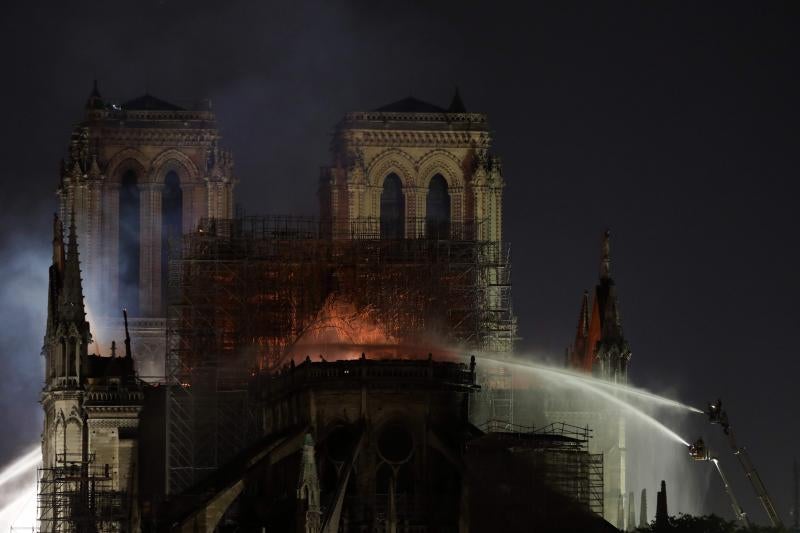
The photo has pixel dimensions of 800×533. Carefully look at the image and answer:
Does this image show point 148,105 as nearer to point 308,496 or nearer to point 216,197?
point 216,197

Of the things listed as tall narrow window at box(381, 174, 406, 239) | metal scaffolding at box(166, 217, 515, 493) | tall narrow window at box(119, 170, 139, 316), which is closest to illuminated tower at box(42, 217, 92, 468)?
metal scaffolding at box(166, 217, 515, 493)

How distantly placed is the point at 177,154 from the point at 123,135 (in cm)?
235

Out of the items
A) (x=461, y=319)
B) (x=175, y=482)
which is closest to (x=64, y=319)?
(x=175, y=482)

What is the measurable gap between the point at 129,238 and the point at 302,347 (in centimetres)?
1645

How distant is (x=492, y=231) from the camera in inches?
4747

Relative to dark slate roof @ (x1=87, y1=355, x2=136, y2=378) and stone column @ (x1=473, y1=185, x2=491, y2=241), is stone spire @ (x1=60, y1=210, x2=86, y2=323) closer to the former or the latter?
dark slate roof @ (x1=87, y1=355, x2=136, y2=378)

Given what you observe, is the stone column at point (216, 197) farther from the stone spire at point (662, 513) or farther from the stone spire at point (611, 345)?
the stone spire at point (662, 513)

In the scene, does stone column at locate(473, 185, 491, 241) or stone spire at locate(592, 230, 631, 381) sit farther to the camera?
stone column at locate(473, 185, 491, 241)

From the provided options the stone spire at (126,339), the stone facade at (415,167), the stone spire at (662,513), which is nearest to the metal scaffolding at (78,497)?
the stone spire at (126,339)

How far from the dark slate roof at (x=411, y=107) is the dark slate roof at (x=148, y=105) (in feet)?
28.5

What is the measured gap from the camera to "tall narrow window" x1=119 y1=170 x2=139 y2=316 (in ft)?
401

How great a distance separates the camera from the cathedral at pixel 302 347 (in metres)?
98.6

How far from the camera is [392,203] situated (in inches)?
4783

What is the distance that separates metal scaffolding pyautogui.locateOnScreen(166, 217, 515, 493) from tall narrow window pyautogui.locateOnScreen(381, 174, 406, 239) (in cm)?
521
